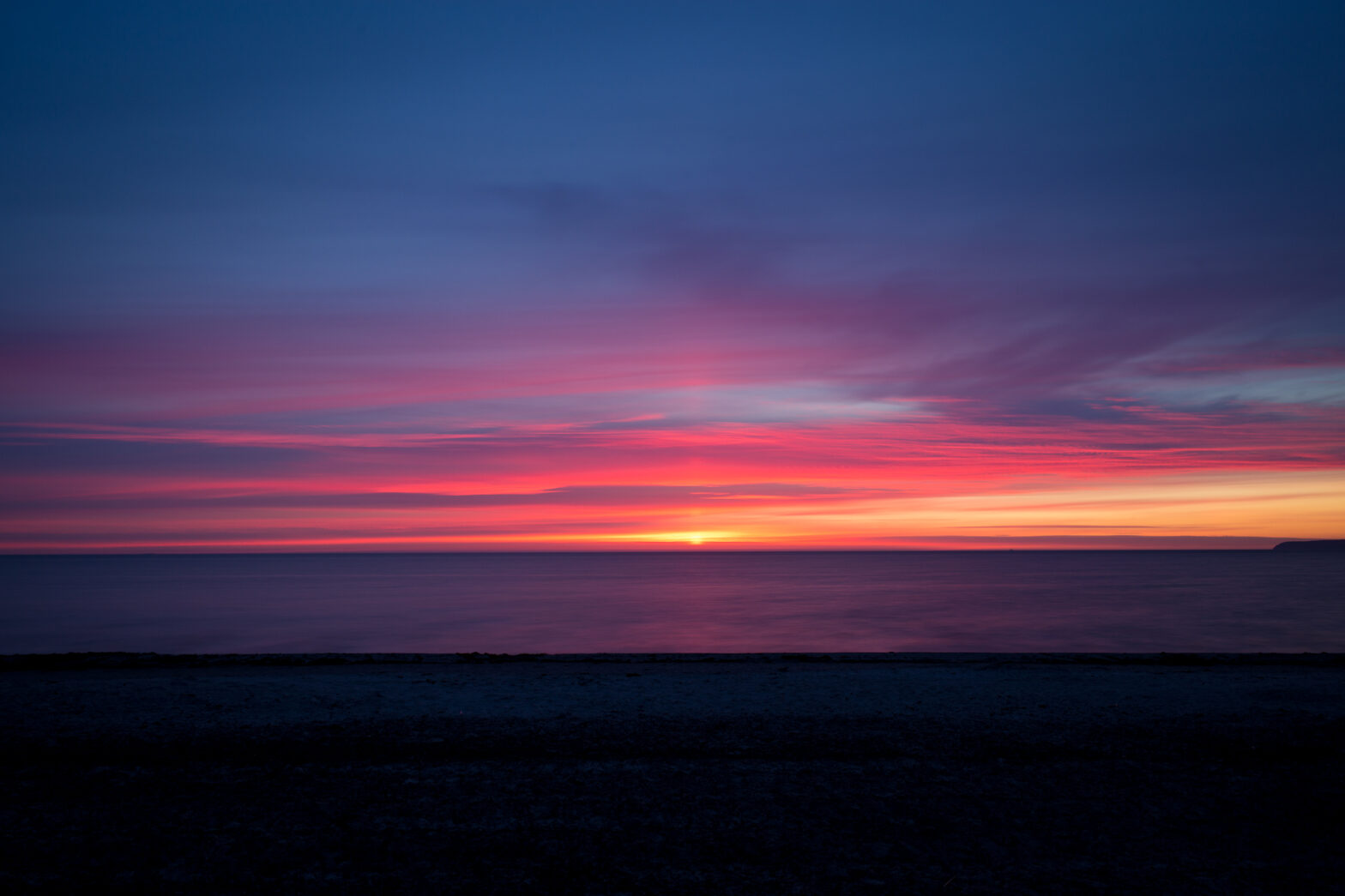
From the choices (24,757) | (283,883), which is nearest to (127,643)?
(24,757)

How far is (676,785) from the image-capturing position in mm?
8469

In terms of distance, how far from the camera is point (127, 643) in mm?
39469

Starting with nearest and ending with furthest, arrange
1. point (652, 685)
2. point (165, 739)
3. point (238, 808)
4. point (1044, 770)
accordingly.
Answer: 1. point (238, 808)
2. point (1044, 770)
3. point (165, 739)
4. point (652, 685)

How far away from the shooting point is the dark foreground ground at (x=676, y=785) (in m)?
6.39

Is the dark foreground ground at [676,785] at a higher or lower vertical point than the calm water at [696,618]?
higher

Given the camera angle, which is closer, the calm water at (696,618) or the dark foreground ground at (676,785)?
the dark foreground ground at (676,785)

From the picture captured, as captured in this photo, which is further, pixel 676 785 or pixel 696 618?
pixel 696 618

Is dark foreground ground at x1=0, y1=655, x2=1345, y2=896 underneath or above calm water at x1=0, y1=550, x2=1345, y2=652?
above

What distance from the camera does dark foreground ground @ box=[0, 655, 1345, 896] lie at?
252 inches

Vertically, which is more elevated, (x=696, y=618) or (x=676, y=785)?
(x=676, y=785)

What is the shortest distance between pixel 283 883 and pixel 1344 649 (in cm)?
3914

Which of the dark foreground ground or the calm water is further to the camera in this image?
the calm water

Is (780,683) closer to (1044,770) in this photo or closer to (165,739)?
(1044,770)

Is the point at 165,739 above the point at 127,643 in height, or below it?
above
